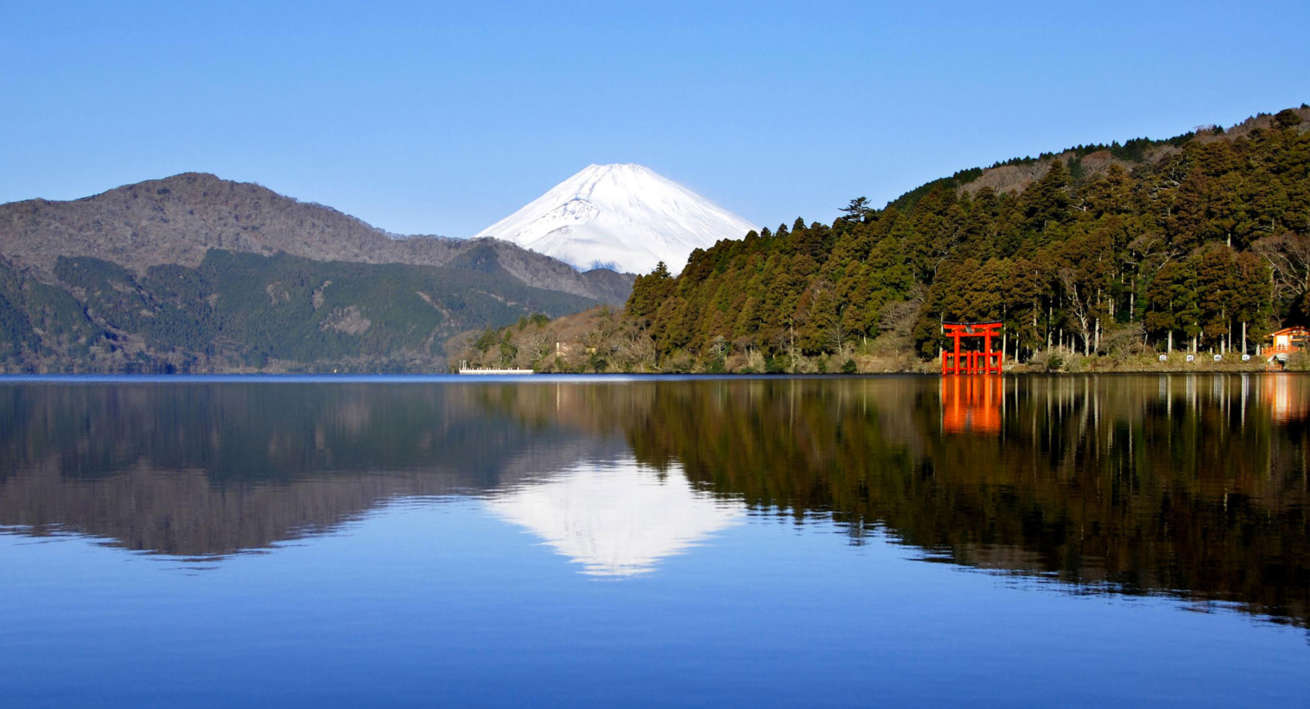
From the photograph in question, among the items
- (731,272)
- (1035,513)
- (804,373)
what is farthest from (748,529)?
(731,272)

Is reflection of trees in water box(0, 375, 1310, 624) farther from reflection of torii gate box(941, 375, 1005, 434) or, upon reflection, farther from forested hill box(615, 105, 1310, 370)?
forested hill box(615, 105, 1310, 370)

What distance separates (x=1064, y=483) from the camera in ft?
65.0

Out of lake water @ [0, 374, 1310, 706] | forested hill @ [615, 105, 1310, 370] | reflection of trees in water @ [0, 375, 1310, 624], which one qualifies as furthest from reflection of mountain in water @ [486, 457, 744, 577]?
forested hill @ [615, 105, 1310, 370]

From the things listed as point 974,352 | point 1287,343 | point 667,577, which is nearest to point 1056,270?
point 974,352

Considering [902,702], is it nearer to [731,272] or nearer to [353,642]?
[353,642]

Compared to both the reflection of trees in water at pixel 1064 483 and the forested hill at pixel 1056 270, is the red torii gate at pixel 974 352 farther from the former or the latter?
the reflection of trees in water at pixel 1064 483

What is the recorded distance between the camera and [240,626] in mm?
10289

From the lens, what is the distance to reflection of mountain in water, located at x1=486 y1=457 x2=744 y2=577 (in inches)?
544

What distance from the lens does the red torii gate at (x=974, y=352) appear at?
9494cm

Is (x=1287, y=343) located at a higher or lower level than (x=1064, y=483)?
higher

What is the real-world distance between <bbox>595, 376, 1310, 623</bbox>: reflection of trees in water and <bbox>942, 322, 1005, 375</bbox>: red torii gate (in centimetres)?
5392

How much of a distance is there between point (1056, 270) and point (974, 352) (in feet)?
30.1

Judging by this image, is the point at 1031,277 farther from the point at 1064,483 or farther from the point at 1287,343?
the point at 1064,483

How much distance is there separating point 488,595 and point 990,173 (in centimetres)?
18942
